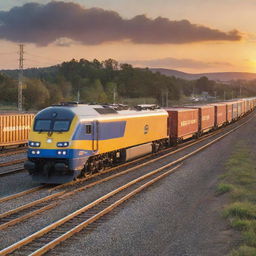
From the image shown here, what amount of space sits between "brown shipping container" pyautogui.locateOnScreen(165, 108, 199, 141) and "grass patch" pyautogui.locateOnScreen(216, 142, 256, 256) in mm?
6918

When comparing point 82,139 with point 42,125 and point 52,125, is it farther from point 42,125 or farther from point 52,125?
point 42,125

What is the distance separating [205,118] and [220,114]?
1076cm

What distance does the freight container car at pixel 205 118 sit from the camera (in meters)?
45.4

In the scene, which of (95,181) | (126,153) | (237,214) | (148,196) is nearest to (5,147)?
(126,153)

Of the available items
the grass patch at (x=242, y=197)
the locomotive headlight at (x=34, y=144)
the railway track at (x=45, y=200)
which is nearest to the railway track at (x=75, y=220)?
the railway track at (x=45, y=200)

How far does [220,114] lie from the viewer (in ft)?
190

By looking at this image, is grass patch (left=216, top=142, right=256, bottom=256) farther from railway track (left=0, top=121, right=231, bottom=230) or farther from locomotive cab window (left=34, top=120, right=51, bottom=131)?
locomotive cab window (left=34, top=120, right=51, bottom=131)

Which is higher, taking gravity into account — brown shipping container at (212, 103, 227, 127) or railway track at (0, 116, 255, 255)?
brown shipping container at (212, 103, 227, 127)

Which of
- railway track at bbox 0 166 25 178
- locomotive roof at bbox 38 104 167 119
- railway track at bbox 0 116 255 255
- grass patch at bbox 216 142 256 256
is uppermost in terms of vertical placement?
locomotive roof at bbox 38 104 167 119

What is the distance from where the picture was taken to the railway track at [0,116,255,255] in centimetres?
1166

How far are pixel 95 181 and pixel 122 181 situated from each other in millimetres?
1332

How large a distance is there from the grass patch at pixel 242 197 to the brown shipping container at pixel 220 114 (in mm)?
24424

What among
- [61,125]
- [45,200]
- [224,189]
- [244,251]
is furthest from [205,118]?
[244,251]

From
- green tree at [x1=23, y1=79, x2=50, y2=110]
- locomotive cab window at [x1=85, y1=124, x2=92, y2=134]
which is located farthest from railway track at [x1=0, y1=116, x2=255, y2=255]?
green tree at [x1=23, y1=79, x2=50, y2=110]
